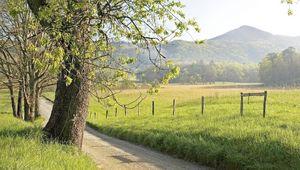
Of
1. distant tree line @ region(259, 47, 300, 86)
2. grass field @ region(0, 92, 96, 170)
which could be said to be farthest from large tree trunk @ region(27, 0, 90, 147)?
distant tree line @ region(259, 47, 300, 86)

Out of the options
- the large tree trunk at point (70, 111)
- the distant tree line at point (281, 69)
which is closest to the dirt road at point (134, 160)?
the large tree trunk at point (70, 111)

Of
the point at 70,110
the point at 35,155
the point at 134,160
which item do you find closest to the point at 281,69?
the point at 134,160

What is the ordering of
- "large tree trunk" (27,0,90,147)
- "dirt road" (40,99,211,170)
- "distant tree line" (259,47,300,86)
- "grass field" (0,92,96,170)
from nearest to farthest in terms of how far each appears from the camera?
"grass field" (0,92,96,170) → "large tree trunk" (27,0,90,147) → "dirt road" (40,99,211,170) → "distant tree line" (259,47,300,86)

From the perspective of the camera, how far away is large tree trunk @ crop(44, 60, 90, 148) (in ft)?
38.3

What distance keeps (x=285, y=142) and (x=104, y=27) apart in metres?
6.76

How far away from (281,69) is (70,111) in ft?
491

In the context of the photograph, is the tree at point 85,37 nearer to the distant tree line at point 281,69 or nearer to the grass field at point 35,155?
the grass field at point 35,155

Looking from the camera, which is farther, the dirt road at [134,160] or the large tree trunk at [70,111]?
the dirt road at [134,160]

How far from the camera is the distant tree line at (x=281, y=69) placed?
5920 inches

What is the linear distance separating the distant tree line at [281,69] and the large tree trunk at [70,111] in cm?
14420

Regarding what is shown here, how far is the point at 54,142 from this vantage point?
38.1 ft

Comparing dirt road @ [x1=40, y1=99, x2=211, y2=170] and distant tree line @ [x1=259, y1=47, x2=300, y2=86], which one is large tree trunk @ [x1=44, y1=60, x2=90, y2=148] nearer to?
dirt road @ [x1=40, y1=99, x2=211, y2=170]

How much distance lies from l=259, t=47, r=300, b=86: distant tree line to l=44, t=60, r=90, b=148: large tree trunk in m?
144

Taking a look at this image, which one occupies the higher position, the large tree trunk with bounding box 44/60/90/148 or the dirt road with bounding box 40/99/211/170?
the large tree trunk with bounding box 44/60/90/148
